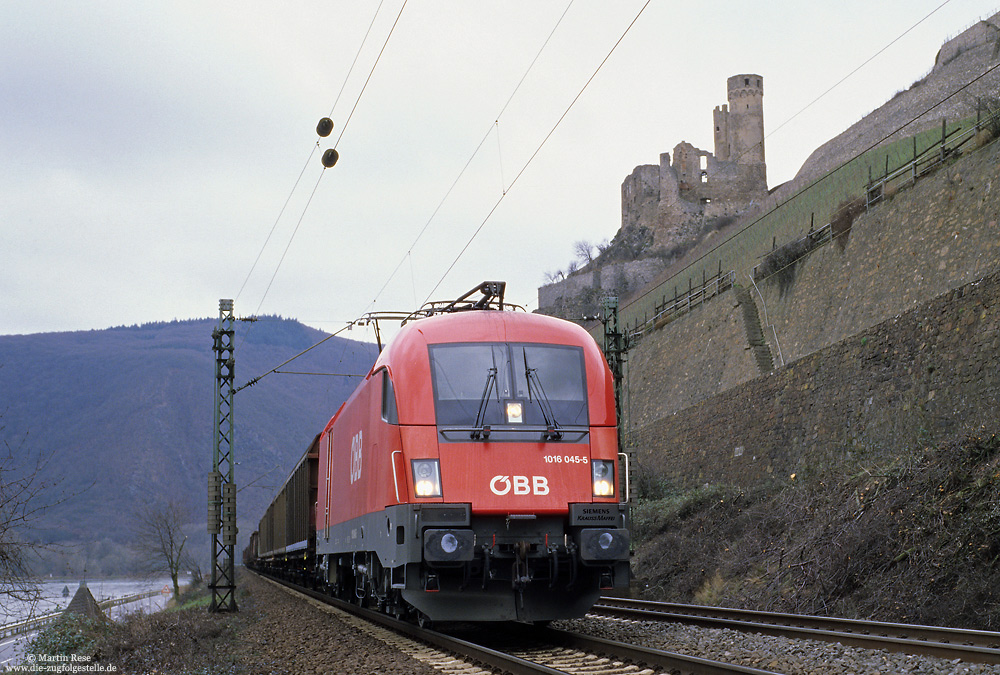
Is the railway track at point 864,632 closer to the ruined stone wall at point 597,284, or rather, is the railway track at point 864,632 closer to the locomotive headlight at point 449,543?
the locomotive headlight at point 449,543

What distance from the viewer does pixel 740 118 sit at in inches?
3772

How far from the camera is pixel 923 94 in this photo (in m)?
49.3

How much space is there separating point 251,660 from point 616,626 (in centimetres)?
437

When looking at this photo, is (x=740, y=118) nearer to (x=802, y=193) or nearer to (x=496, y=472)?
(x=802, y=193)

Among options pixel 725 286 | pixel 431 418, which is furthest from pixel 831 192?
pixel 431 418

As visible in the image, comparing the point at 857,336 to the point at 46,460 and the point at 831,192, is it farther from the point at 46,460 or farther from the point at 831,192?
the point at 46,460

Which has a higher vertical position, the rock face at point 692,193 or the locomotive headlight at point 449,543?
the rock face at point 692,193

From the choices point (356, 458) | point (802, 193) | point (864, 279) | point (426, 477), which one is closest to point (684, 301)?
point (802, 193)

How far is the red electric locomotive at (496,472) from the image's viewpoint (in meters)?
9.73

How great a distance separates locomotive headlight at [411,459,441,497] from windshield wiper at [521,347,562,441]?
1198 millimetres

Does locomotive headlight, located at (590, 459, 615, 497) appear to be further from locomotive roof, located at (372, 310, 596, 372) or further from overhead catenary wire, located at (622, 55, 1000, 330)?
overhead catenary wire, located at (622, 55, 1000, 330)

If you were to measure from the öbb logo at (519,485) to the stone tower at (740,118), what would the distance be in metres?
88.5

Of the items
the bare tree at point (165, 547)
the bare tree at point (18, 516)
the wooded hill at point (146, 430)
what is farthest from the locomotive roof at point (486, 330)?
the wooded hill at point (146, 430)

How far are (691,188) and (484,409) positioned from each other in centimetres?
7975
